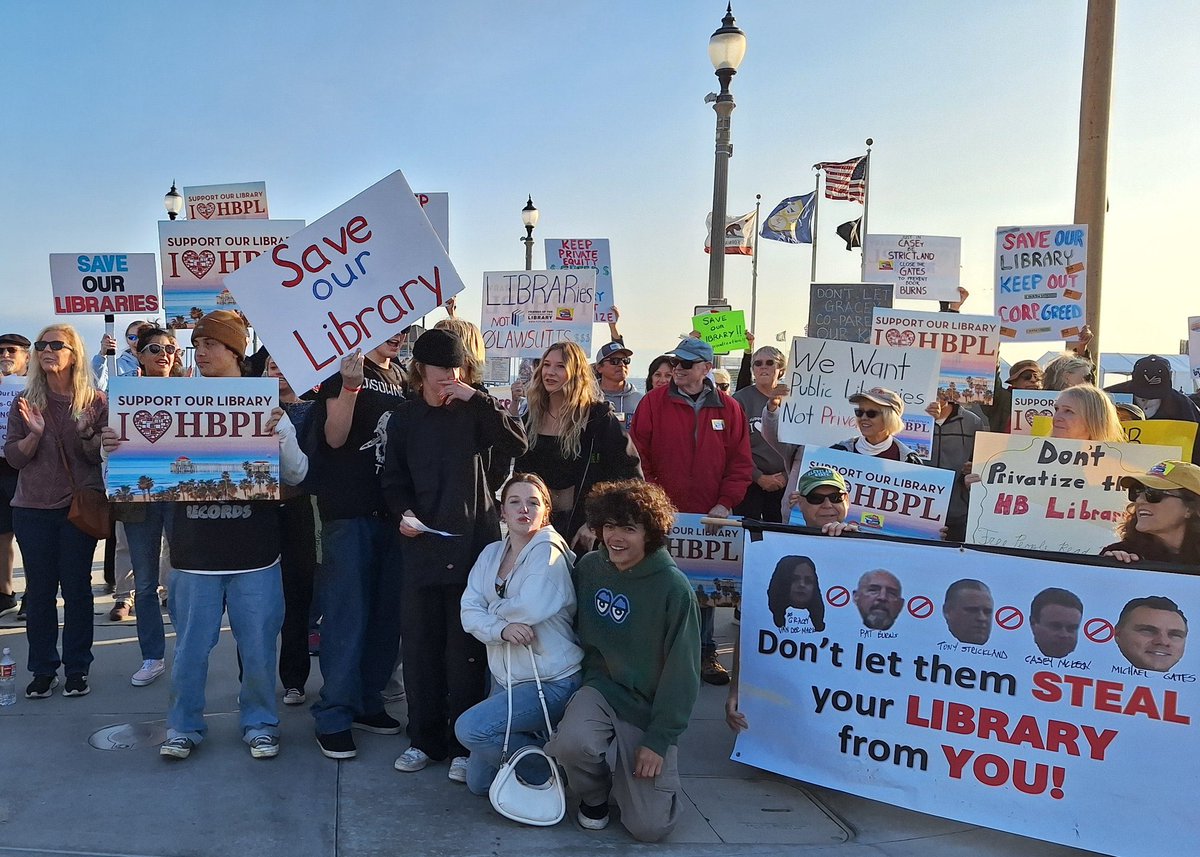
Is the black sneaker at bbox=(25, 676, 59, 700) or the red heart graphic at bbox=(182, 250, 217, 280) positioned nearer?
the black sneaker at bbox=(25, 676, 59, 700)

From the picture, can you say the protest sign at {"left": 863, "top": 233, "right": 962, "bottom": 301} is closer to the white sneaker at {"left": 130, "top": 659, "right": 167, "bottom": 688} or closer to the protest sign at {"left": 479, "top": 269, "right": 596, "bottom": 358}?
the protest sign at {"left": 479, "top": 269, "right": 596, "bottom": 358}

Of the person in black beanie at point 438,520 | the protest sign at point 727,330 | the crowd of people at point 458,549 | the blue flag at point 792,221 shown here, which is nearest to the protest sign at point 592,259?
the protest sign at point 727,330

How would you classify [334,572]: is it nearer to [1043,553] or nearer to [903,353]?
[1043,553]

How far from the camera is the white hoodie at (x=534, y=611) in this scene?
3656 millimetres

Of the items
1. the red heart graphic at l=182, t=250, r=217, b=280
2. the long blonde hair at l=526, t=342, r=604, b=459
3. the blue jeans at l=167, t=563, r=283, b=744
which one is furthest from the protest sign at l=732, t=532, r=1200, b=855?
the red heart graphic at l=182, t=250, r=217, b=280

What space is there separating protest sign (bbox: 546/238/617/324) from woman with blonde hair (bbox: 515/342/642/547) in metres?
5.82

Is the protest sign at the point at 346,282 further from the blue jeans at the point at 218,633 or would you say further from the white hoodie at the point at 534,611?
the white hoodie at the point at 534,611

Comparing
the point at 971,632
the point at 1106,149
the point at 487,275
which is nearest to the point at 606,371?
Result: the point at 487,275

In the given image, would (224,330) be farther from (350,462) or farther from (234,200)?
(234,200)

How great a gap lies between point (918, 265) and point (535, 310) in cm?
512

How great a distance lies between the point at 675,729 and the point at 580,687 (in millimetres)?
461

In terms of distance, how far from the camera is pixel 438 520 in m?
3.98

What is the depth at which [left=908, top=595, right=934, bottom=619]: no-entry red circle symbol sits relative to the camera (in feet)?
12.1

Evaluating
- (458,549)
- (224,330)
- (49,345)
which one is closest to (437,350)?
(458,549)
